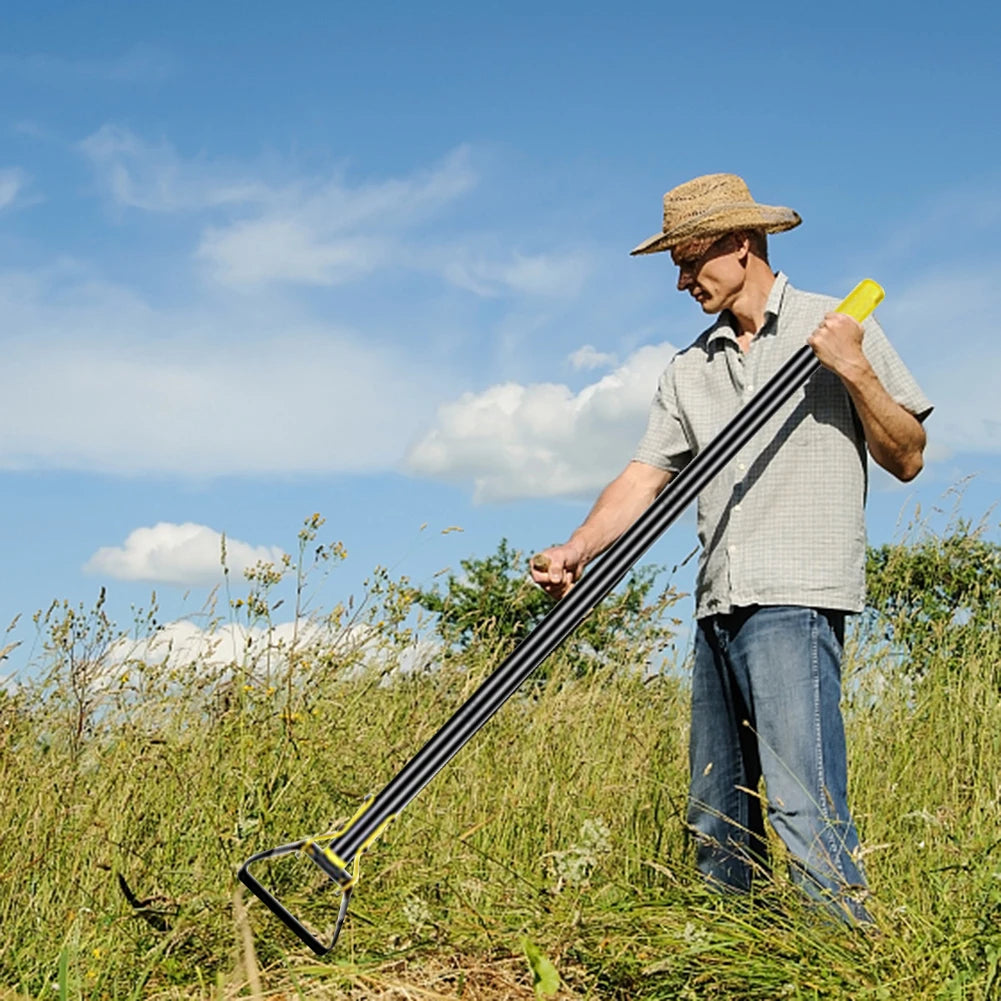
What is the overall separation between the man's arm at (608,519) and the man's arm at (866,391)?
728 millimetres

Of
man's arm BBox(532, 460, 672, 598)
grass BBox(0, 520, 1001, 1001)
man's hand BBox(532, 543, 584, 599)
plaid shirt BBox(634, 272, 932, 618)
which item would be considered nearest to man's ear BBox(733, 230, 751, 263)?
plaid shirt BBox(634, 272, 932, 618)

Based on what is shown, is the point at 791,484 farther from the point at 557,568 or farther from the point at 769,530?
the point at 557,568

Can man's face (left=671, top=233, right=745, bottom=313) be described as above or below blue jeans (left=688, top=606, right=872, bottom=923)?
above

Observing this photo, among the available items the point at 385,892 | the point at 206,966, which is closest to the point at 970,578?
the point at 385,892

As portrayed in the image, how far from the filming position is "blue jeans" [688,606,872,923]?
10.6ft

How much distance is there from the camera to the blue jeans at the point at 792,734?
3246 mm

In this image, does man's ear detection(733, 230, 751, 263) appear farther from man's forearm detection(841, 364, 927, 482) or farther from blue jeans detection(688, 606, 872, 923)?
blue jeans detection(688, 606, 872, 923)

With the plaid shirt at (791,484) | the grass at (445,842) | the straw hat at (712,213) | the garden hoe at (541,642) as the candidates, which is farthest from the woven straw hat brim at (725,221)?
the grass at (445,842)

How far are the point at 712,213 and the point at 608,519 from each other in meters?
0.99

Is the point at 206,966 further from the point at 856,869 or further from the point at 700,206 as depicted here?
the point at 700,206

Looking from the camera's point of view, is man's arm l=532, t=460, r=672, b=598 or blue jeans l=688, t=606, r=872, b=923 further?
man's arm l=532, t=460, r=672, b=598

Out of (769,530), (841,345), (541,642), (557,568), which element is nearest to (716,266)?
(841,345)

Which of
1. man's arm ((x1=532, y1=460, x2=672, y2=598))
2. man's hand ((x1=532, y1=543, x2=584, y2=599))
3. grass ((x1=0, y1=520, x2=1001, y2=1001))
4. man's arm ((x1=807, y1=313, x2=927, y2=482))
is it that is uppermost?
man's arm ((x1=807, y1=313, x2=927, y2=482))

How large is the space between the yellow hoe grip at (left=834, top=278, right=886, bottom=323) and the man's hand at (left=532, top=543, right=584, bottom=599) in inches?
40.9
